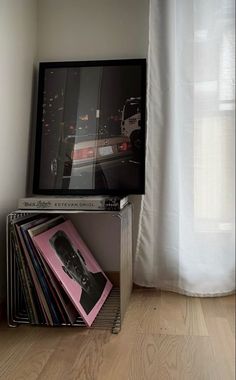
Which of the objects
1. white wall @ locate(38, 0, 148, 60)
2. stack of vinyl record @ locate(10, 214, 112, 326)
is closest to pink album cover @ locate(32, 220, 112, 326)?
stack of vinyl record @ locate(10, 214, 112, 326)

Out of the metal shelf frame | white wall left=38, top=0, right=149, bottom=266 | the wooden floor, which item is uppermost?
white wall left=38, top=0, right=149, bottom=266

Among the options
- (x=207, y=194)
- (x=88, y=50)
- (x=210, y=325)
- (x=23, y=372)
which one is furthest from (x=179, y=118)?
(x=23, y=372)

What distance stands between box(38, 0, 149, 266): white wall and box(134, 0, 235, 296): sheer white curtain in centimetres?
8

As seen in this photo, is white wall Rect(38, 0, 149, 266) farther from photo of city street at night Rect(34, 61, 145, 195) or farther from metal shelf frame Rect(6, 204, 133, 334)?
metal shelf frame Rect(6, 204, 133, 334)

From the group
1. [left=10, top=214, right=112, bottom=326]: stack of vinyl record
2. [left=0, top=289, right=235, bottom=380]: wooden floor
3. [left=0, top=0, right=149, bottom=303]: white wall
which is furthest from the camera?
[left=0, top=0, right=149, bottom=303]: white wall

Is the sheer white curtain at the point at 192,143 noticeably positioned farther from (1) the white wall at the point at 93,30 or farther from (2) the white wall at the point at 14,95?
(2) the white wall at the point at 14,95

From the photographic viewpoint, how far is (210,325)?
116 cm

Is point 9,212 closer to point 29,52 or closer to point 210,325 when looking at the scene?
point 29,52

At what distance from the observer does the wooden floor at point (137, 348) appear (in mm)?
893

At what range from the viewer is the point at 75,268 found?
1.25 meters

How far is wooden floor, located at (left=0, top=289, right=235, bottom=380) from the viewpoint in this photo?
893 millimetres

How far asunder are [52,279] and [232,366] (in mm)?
548

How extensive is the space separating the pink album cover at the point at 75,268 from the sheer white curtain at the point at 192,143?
260 millimetres

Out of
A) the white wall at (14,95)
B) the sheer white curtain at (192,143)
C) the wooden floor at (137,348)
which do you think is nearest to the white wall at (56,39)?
the white wall at (14,95)
